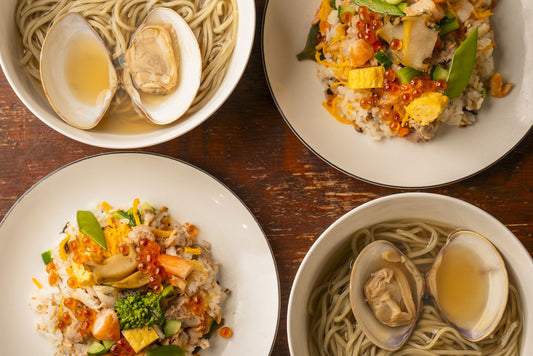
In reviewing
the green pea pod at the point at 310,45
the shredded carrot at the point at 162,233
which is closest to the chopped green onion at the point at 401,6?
the green pea pod at the point at 310,45

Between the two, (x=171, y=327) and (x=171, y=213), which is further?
(x=171, y=213)

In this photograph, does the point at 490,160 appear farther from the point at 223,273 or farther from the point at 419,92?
the point at 223,273

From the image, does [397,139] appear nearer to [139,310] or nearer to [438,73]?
[438,73]

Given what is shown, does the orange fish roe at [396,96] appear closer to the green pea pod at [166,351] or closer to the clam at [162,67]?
the clam at [162,67]

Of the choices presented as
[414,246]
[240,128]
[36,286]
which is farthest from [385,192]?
[36,286]

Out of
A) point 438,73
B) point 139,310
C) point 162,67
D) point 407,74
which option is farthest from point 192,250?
point 438,73

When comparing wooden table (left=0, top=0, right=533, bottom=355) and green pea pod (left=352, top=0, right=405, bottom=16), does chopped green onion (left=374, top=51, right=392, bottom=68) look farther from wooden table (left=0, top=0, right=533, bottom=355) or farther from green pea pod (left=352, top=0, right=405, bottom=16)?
wooden table (left=0, top=0, right=533, bottom=355)
